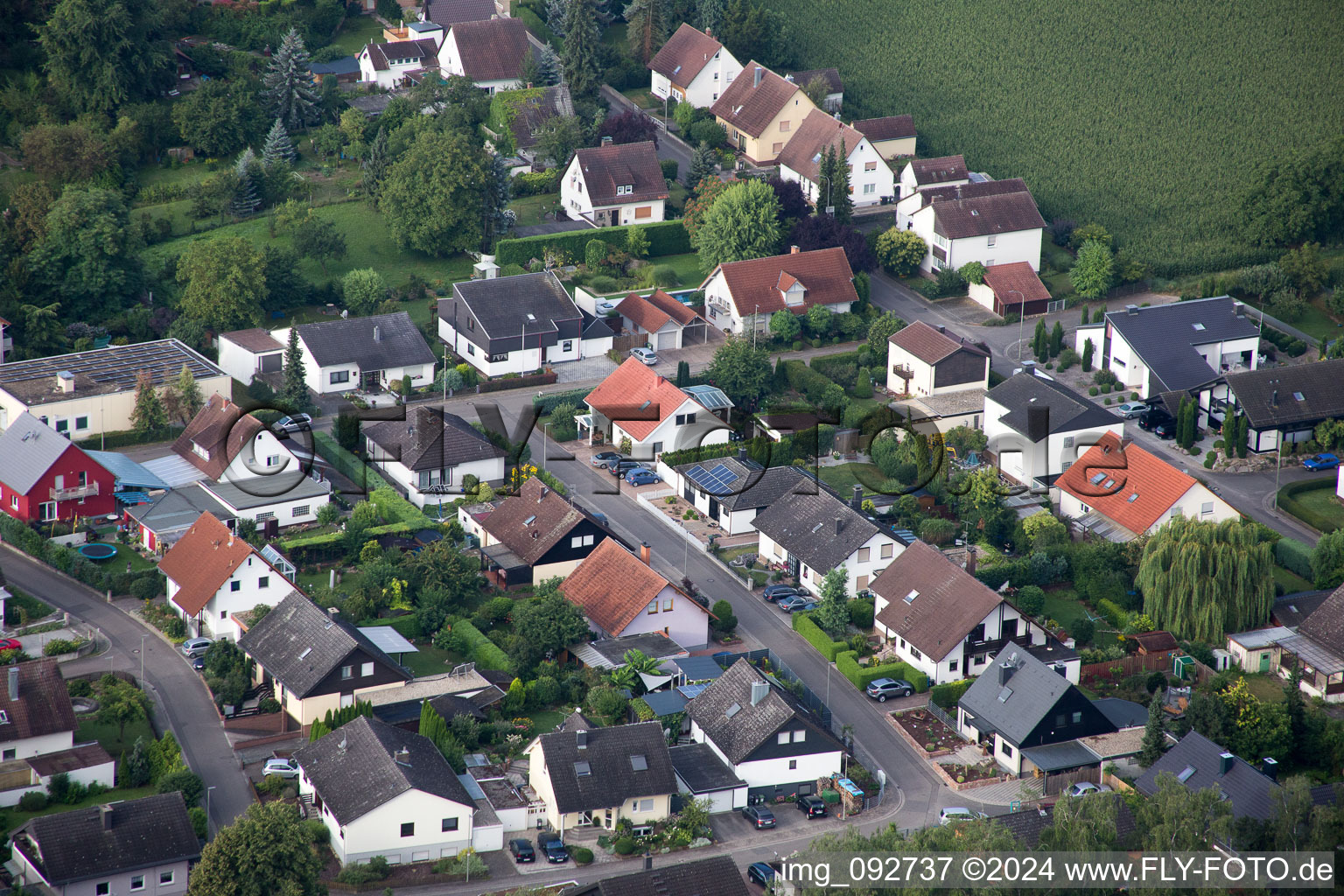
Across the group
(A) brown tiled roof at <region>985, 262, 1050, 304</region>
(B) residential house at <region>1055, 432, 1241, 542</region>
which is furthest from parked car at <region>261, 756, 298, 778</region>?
(A) brown tiled roof at <region>985, 262, 1050, 304</region>

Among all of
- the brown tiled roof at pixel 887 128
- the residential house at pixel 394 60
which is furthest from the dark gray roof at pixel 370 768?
the residential house at pixel 394 60

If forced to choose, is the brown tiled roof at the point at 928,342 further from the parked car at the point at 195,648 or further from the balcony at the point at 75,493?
the balcony at the point at 75,493

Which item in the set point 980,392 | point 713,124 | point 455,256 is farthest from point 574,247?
point 980,392

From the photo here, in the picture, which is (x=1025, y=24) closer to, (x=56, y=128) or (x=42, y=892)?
(x=56, y=128)

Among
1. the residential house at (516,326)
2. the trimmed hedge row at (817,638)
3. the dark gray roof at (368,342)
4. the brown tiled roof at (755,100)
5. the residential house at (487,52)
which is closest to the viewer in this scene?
the trimmed hedge row at (817,638)

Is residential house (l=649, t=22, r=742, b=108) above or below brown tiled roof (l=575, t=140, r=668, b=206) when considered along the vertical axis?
A: above

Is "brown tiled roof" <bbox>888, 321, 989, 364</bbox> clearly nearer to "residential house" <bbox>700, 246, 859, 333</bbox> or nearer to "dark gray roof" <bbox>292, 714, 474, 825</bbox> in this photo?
"residential house" <bbox>700, 246, 859, 333</bbox>
